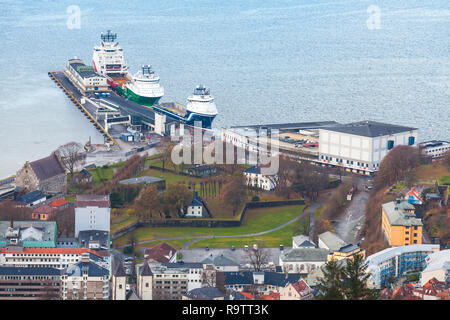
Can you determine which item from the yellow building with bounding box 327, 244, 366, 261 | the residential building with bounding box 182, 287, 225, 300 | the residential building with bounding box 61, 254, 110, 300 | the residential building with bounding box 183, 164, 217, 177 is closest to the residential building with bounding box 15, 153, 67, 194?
the residential building with bounding box 183, 164, 217, 177

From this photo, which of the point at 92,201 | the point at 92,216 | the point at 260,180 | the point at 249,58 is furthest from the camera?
the point at 249,58

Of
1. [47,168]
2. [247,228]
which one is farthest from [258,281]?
[47,168]

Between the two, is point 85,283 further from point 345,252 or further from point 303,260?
point 345,252

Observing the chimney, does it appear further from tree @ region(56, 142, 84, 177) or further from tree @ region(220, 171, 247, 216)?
tree @ region(56, 142, 84, 177)

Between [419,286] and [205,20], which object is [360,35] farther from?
[419,286]
